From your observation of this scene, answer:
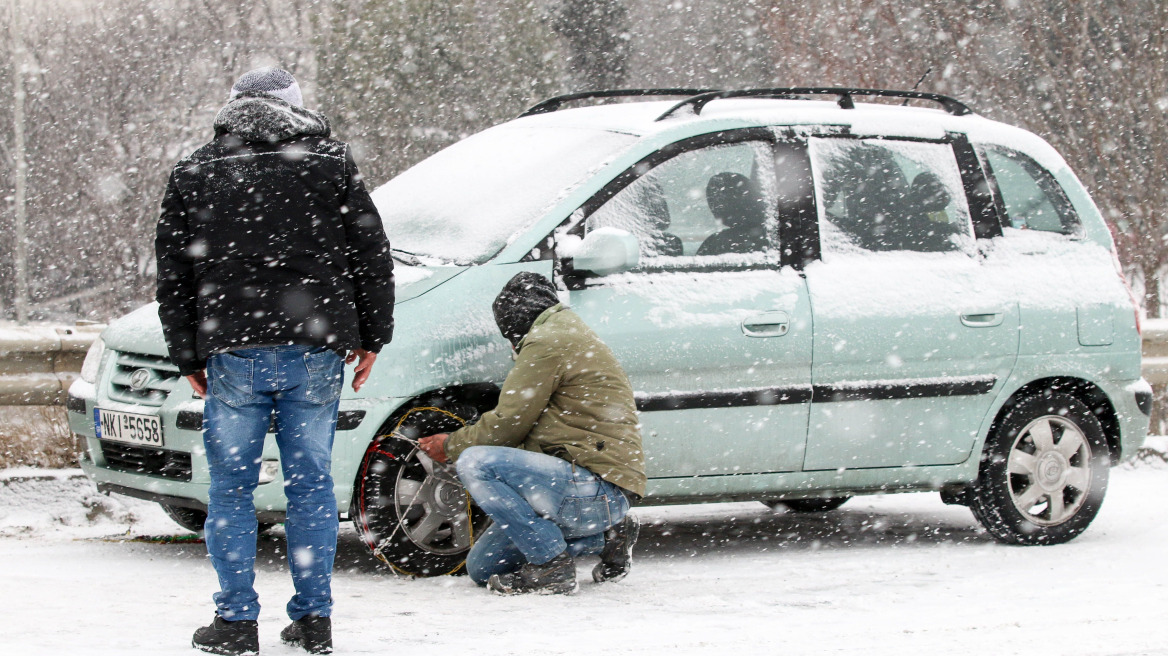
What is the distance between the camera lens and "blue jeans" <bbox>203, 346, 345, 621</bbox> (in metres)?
3.98

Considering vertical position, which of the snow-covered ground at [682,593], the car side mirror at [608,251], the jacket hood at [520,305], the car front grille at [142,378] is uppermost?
the car side mirror at [608,251]

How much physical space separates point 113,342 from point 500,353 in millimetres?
1497

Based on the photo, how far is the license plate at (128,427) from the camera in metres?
5.30

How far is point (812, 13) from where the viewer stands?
55.4 feet

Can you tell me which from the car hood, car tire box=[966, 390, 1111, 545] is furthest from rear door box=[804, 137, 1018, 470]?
the car hood

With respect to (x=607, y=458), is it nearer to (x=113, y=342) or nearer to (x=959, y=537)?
(x=113, y=342)

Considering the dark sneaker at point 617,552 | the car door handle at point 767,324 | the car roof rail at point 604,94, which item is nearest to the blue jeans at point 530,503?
the dark sneaker at point 617,552

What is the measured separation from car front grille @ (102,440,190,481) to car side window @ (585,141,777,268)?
5.72ft

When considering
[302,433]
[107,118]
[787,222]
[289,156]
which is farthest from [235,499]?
[107,118]

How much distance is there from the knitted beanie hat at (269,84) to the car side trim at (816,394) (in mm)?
1944

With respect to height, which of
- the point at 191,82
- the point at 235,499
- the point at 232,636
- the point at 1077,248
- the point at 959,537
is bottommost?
the point at 959,537

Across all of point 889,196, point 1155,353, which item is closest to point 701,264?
point 889,196

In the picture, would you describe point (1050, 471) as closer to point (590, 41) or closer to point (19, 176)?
point (19, 176)

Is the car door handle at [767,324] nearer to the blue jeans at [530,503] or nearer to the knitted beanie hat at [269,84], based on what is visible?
the blue jeans at [530,503]
